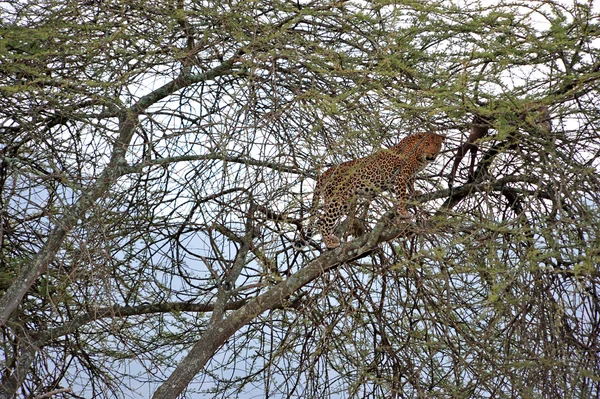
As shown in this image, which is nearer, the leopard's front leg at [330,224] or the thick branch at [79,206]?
the thick branch at [79,206]

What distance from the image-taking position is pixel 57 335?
5707mm

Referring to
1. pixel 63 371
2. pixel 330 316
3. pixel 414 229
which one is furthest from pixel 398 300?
pixel 63 371

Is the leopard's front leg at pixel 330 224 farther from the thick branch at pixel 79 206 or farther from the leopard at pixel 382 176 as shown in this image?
the thick branch at pixel 79 206

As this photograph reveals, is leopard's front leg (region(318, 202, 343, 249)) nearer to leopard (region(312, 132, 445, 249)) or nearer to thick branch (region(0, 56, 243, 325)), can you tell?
leopard (region(312, 132, 445, 249))

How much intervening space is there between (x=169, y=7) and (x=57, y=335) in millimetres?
2554

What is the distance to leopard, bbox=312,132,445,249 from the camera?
200 inches

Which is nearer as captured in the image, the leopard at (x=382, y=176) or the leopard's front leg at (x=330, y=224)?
the leopard at (x=382, y=176)

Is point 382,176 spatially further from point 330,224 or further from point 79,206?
point 79,206

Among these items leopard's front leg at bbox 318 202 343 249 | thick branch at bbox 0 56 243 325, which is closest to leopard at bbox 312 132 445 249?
leopard's front leg at bbox 318 202 343 249

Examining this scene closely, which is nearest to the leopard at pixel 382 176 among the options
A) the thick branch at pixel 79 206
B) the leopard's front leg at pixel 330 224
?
the leopard's front leg at pixel 330 224

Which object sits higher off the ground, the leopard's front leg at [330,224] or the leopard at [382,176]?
the leopard at [382,176]

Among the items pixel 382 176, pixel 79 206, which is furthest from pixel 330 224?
Answer: pixel 79 206

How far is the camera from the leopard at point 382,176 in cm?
507

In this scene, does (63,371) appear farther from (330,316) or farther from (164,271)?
(330,316)
